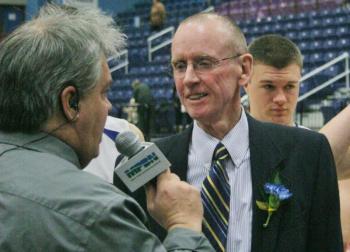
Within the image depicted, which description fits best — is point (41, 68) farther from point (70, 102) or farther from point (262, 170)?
point (262, 170)

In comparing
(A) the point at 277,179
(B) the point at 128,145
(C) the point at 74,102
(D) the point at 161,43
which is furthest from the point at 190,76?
(D) the point at 161,43

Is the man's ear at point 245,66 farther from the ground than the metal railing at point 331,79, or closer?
farther from the ground

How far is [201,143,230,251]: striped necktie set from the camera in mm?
2178

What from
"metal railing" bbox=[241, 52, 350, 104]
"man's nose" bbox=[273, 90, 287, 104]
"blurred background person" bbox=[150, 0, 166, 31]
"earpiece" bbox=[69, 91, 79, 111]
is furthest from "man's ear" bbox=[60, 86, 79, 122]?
"blurred background person" bbox=[150, 0, 166, 31]

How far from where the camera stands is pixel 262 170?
7.54ft

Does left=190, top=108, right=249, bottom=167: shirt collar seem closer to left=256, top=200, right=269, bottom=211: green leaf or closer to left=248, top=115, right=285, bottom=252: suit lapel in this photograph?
left=248, top=115, right=285, bottom=252: suit lapel

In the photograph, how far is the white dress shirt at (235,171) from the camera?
2.21 metres

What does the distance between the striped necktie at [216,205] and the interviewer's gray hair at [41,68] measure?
724mm

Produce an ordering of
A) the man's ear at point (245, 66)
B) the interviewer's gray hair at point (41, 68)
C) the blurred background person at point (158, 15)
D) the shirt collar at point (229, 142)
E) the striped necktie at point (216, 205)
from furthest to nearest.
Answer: the blurred background person at point (158, 15), the man's ear at point (245, 66), the shirt collar at point (229, 142), the striped necktie at point (216, 205), the interviewer's gray hair at point (41, 68)

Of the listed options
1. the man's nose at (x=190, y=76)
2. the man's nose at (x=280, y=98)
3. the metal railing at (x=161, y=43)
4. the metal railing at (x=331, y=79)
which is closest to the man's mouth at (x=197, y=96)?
the man's nose at (x=190, y=76)

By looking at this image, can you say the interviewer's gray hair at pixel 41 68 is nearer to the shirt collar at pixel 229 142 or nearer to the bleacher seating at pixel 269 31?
the shirt collar at pixel 229 142

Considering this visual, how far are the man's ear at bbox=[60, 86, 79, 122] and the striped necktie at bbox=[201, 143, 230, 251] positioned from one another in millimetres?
725

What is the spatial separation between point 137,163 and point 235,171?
0.67 m

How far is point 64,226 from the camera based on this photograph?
58.3 inches
